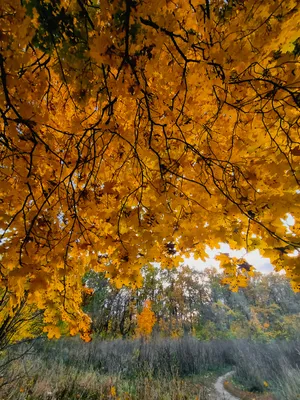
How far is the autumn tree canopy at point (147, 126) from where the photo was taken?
1286 millimetres

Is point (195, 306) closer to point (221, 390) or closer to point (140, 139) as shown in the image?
point (221, 390)

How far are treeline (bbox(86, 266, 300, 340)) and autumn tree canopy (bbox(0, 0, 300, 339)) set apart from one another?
15.0 m

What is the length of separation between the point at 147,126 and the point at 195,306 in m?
28.0

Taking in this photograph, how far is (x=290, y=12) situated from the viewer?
130cm

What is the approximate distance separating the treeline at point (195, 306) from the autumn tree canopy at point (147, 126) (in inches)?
592

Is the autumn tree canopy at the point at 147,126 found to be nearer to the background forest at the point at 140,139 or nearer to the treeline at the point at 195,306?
the background forest at the point at 140,139

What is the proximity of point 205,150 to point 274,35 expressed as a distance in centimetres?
97

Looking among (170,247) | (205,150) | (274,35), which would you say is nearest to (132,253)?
(170,247)

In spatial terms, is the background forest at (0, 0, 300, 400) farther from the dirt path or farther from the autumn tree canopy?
the dirt path

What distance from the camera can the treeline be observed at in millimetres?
18594

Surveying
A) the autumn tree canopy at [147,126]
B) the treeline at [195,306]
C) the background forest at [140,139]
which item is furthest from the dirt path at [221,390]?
the autumn tree canopy at [147,126]

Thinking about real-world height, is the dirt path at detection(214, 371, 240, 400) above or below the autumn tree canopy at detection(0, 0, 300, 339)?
below

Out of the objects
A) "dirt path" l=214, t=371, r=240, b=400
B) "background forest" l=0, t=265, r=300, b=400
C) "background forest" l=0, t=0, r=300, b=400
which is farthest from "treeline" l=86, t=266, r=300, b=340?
"background forest" l=0, t=0, r=300, b=400

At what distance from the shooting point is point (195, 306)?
2595 cm
